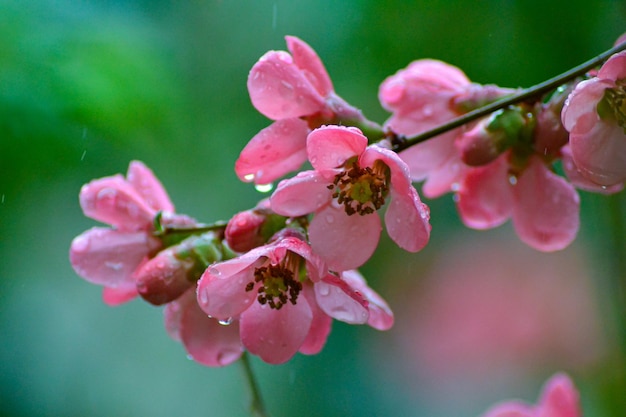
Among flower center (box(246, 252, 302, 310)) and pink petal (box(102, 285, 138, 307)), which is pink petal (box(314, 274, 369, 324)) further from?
pink petal (box(102, 285, 138, 307))

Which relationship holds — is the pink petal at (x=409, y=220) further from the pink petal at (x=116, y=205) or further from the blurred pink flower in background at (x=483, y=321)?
the blurred pink flower in background at (x=483, y=321)

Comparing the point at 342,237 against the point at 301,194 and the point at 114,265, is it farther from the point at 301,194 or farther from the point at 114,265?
the point at 114,265

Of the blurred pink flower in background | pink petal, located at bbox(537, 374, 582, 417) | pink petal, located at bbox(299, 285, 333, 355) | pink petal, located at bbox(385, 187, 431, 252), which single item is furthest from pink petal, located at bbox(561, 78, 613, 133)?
the blurred pink flower in background

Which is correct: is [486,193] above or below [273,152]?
below

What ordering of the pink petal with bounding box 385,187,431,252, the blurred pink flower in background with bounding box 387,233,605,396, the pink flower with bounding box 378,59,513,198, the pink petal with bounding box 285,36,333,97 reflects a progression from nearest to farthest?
the pink petal with bounding box 385,187,431,252 < the pink petal with bounding box 285,36,333,97 < the pink flower with bounding box 378,59,513,198 < the blurred pink flower in background with bounding box 387,233,605,396

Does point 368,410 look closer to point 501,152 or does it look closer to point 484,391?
point 484,391

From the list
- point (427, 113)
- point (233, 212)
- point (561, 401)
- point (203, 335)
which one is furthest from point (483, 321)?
point (203, 335)
